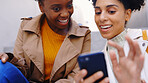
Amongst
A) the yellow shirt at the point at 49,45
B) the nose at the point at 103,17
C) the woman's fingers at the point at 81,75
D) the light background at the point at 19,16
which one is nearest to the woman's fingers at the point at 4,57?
the yellow shirt at the point at 49,45

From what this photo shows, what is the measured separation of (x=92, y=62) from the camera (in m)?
0.63

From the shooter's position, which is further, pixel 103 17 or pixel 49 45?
pixel 49 45

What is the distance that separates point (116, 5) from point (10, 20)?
187 cm

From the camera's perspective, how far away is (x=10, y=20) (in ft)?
8.03

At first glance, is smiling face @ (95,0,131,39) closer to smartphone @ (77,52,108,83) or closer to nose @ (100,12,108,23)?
nose @ (100,12,108,23)

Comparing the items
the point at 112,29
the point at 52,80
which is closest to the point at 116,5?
the point at 112,29

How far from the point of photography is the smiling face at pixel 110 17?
1022 mm

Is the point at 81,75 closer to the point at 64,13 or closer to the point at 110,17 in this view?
the point at 110,17

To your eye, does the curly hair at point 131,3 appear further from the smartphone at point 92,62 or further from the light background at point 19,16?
Answer: the light background at point 19,16

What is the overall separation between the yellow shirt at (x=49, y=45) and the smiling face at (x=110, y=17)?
15.6 inches

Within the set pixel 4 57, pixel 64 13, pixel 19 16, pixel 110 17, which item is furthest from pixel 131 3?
pixel 19 16

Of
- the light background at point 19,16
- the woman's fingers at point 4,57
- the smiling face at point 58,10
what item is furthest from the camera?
the light background at point 19,16

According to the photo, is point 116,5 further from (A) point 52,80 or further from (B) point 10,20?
(B) point 10,20

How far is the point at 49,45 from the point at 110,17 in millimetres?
528
